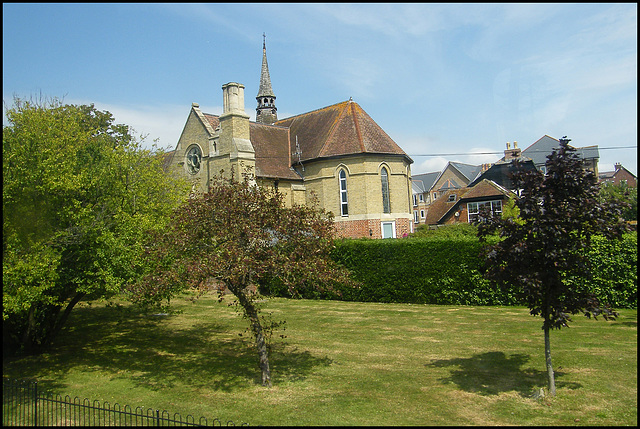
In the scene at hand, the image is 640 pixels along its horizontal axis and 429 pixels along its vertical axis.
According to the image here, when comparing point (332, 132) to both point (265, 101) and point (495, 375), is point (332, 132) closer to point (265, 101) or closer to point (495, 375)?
point (265, 101)

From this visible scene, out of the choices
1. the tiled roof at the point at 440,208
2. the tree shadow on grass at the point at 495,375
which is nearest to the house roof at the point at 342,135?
the tiled roof at the point at 440,208

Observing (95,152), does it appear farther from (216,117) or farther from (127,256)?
(216,117)

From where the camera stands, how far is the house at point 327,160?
109 ft

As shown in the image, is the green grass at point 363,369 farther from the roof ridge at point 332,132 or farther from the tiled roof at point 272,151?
the roof ridge at point 332,132

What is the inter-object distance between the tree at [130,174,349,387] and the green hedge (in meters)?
8.09

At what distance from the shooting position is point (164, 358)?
41.6ft

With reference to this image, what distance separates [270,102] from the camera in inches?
1965

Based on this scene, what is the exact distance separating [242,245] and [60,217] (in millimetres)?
4738

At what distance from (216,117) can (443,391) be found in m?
32.6

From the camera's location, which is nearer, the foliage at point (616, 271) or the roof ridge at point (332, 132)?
the foliage at point (616, 271)

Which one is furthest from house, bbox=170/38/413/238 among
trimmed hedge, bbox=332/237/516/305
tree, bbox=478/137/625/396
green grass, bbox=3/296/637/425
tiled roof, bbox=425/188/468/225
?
tree, bbox=478/137/625/396

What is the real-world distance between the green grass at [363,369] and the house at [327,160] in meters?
16.6

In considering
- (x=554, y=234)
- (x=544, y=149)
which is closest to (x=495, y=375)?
(x=554, y=234)

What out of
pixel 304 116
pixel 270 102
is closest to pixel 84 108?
pixel 304 116
